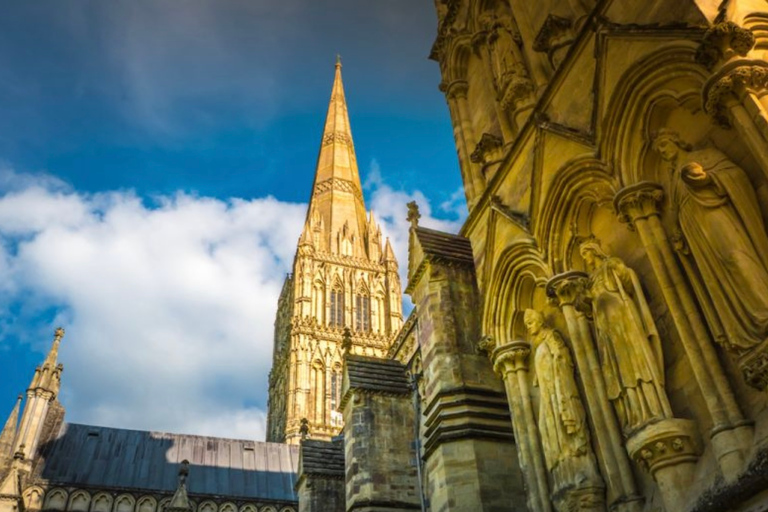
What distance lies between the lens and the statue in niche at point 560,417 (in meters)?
A: 5.98

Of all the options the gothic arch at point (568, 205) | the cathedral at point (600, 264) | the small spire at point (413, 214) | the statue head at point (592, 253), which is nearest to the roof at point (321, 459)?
the cathedral at point (600, 264)

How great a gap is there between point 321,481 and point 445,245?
11.5 m

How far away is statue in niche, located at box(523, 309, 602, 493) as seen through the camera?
5977 mm

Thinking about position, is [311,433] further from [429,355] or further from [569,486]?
[569,486]

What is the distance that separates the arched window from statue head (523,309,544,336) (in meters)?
41.3

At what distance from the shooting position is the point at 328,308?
49031 mm

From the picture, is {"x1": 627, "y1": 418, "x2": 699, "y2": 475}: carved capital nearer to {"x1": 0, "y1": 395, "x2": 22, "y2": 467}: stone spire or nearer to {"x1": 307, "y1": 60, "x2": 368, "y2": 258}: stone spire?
{"x1": 0, "y1": 395, "x2": 22, "y2": 467}: stone spire

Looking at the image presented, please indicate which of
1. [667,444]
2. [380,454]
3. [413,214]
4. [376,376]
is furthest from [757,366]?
[376,376]

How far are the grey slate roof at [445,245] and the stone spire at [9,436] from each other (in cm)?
2744

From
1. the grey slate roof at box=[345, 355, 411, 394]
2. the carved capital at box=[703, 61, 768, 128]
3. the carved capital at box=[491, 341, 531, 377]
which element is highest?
the grey slate roof at box=[345, 355, 411, 394]

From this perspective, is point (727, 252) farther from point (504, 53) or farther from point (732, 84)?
point (504, 53)

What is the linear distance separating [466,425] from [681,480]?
141 inches

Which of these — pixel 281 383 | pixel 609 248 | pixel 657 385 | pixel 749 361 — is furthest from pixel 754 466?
pixel 281 383

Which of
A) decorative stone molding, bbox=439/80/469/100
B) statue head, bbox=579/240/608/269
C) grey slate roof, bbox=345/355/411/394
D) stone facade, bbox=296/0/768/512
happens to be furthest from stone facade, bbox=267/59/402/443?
statue head, bbox=579/240/608/269
